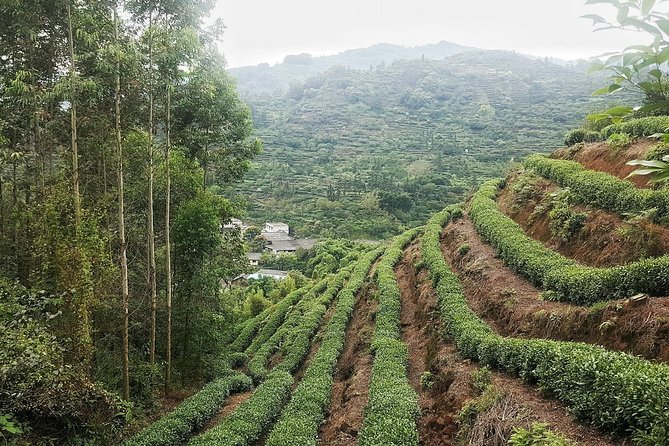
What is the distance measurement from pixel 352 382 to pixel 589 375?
849cm

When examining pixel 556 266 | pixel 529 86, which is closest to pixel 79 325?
pixel 556 266

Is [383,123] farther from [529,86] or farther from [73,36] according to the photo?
[73,36]

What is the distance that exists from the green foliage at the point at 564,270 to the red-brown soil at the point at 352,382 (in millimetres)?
6042

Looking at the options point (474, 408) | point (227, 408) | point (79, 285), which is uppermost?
point (79, 285)

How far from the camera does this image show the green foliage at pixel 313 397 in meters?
11.3

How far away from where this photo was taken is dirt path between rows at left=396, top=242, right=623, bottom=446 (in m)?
7.39

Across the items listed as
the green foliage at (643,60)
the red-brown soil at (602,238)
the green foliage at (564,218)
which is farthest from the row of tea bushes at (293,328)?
the green foliage at (643,60)

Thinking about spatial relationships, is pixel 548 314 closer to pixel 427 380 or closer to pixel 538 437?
pixel 427 380

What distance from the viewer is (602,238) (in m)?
12.1

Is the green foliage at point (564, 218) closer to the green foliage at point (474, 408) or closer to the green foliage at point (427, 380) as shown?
the green foliage at point (427, 380)

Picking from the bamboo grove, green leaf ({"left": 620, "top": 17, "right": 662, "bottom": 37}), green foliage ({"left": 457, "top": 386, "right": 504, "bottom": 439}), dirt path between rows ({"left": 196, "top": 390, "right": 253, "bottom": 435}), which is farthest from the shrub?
dirt path between rows ({"left": 196, "top": 390, "right": 253, "bottom": 435})

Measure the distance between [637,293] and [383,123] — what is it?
138075 millimetres

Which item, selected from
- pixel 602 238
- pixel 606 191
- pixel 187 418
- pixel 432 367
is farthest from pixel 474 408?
pixel 187 418

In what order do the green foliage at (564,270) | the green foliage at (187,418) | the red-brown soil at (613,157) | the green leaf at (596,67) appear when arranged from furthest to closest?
the red-brown soil at (613,157), the green foliage at (187,418), the green foliage at (564,270), the green leaf at (596,67)
